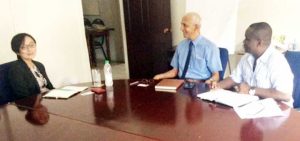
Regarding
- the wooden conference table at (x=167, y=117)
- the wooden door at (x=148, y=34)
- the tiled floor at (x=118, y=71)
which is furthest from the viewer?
the tiled floor at (x=118, y=71)

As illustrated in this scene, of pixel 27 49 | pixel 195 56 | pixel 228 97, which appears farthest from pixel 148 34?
pixel 228 97

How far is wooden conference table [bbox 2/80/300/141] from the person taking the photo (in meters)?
1.29

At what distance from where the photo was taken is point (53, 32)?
3262 mm

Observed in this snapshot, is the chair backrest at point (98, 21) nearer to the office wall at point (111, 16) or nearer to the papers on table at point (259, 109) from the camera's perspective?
the office wall at point (111, 16)

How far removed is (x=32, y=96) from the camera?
2109mm

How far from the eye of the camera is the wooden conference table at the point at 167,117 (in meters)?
1.29

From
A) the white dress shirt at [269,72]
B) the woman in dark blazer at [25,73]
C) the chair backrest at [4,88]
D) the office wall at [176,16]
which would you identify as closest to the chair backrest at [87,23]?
the office wall at [176,16]

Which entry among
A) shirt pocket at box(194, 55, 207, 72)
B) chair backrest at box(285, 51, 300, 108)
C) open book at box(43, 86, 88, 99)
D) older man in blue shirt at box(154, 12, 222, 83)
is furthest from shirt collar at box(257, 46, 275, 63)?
open book at box(43, 86, 88, 99)

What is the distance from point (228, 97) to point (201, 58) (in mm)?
859

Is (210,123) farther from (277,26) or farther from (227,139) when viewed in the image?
(277,26)

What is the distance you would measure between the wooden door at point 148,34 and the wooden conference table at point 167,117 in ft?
6.84

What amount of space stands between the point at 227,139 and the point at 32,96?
1.45 meters

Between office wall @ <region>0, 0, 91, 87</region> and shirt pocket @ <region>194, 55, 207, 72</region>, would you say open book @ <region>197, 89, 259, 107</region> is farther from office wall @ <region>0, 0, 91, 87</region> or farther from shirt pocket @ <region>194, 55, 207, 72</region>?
office wall @ <region>0, 0, 91, 87</region>

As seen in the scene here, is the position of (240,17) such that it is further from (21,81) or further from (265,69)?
(21,81)
